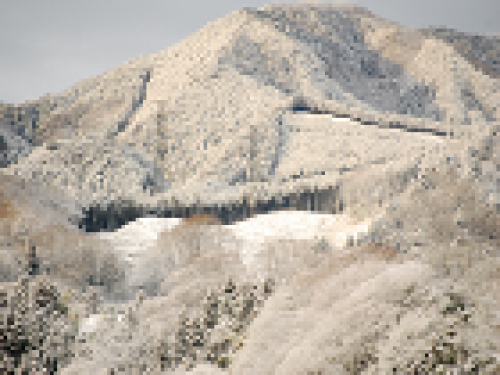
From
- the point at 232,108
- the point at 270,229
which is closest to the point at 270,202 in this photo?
the point at 270,229

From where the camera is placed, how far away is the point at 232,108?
1426 inches

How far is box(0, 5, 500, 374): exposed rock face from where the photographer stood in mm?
7125

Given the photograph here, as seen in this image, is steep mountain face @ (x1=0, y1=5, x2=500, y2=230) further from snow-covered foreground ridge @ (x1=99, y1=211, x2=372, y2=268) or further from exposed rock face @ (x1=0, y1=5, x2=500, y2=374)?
snow-covered foreground ridge @ (x1=99, y1=211, x2=372, y2=268)

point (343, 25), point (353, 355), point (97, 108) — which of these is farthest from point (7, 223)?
point (343, 25)

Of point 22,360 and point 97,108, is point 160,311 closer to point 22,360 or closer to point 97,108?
point 22,360

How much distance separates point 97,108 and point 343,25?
1041 inches

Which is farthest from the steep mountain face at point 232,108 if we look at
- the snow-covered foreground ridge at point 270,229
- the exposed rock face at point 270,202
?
the snow-covered foreground ridge at point 270,229

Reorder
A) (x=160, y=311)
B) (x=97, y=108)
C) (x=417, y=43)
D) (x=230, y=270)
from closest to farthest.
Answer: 1. (x=160, y=311)
2. (x=230, y=270)
3. (x=97, y=108)
4. (x=417, y=43)

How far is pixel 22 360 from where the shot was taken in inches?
377

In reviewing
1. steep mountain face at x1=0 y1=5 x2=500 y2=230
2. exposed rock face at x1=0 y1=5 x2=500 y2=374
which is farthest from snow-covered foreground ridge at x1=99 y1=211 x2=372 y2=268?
steep mountain face at x1=0 y1=5 x2=500 y2=230

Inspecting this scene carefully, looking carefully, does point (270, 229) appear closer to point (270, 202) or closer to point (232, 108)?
point (270, 202)

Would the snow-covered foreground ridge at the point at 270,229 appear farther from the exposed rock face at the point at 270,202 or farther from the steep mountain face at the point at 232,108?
the steep mountain face at the point at 232,108

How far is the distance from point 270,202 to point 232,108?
1138 centimetres

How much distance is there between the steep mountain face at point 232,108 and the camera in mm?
28344
